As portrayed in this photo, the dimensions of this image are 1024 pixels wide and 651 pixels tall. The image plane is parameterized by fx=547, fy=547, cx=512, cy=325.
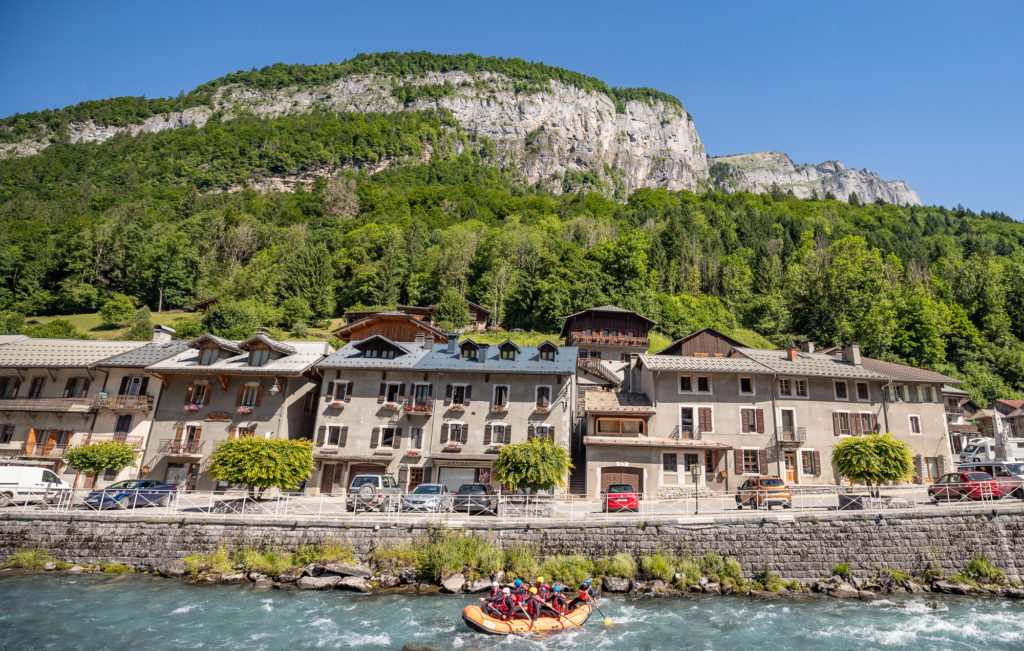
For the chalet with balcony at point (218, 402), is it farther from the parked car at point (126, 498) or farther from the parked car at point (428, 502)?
Answer: the parked car at point (428, 502)

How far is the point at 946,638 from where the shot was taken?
1775 centimetres

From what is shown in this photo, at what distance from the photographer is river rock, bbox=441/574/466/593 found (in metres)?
21.2

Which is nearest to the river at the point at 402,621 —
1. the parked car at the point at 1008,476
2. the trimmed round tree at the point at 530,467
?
the parked car at the point at 1008,476

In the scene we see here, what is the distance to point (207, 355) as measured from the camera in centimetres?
3703

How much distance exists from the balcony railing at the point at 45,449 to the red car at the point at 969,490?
162 feet

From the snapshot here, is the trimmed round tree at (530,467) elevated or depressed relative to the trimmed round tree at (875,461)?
depressed

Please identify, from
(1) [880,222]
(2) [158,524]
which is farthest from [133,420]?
(1) [880,222]

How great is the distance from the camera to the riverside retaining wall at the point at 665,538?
22.7m

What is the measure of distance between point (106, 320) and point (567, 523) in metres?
77.8

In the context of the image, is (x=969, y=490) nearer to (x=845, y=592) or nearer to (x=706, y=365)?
(x=845, y=592)

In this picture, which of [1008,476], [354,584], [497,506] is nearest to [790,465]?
[1008,476]

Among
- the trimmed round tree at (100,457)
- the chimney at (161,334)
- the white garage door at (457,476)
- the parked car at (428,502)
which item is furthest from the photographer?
the chimney at (161,334)

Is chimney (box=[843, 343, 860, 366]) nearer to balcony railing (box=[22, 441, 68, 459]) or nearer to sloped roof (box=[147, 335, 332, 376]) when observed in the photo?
sloped roof (box=[147, 335, 332, 376])

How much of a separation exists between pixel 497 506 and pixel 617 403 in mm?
13934
